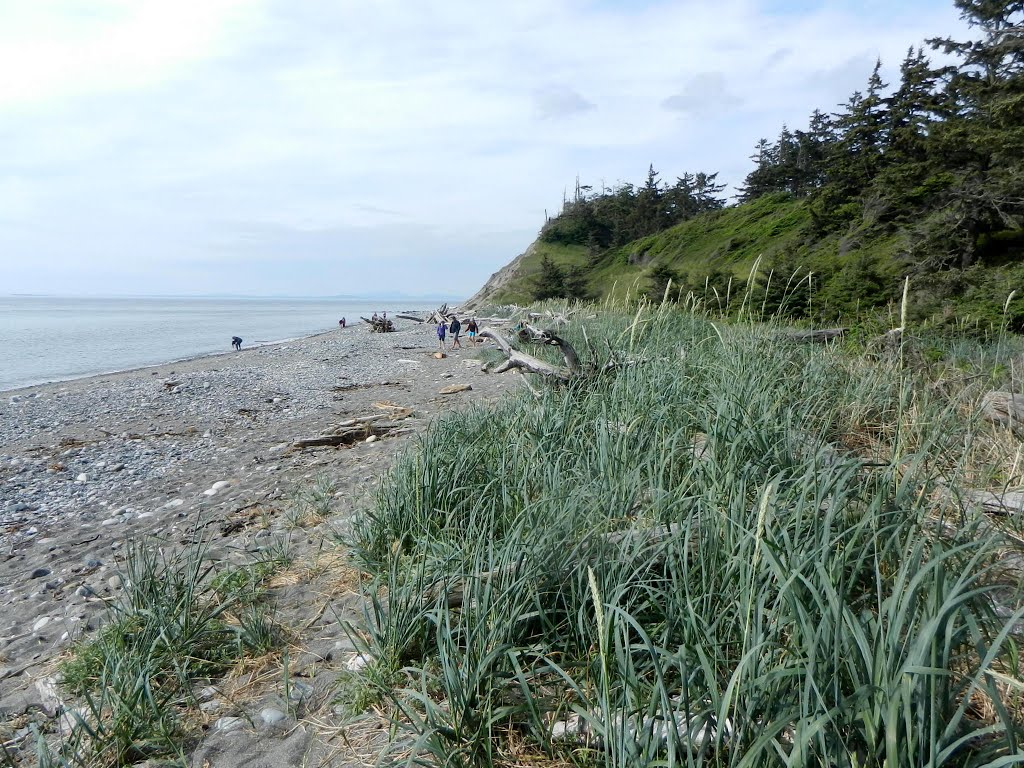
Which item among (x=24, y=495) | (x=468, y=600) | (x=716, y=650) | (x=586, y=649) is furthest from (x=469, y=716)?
(x=24, y=495)

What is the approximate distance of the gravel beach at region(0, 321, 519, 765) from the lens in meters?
4.12

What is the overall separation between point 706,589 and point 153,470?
25.7 feet

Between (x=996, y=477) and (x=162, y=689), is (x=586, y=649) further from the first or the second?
(x=996, y=477)

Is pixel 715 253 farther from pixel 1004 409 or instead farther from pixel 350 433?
pixel 1004 409

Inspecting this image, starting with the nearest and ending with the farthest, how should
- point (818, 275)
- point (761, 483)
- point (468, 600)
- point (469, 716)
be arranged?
point (469, 716) → point (468, 600) → point (761, 483) → point (818, 275)

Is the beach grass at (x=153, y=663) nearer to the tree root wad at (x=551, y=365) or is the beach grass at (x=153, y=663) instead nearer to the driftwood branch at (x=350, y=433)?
the tree root wad at (x=551, y=365)

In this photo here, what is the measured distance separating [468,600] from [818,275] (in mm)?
24100

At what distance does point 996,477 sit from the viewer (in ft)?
11.6

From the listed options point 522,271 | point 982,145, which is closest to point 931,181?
point 982,145

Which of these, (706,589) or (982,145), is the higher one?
(982,145)

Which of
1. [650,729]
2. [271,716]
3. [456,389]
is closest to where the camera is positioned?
[650,729]

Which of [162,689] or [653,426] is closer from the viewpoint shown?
[162,689]

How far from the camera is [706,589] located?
7.54ft

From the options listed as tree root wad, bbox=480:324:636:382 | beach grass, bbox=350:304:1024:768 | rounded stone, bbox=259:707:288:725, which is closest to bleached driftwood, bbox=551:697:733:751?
beach grass, bbox=350:304:1024:768
